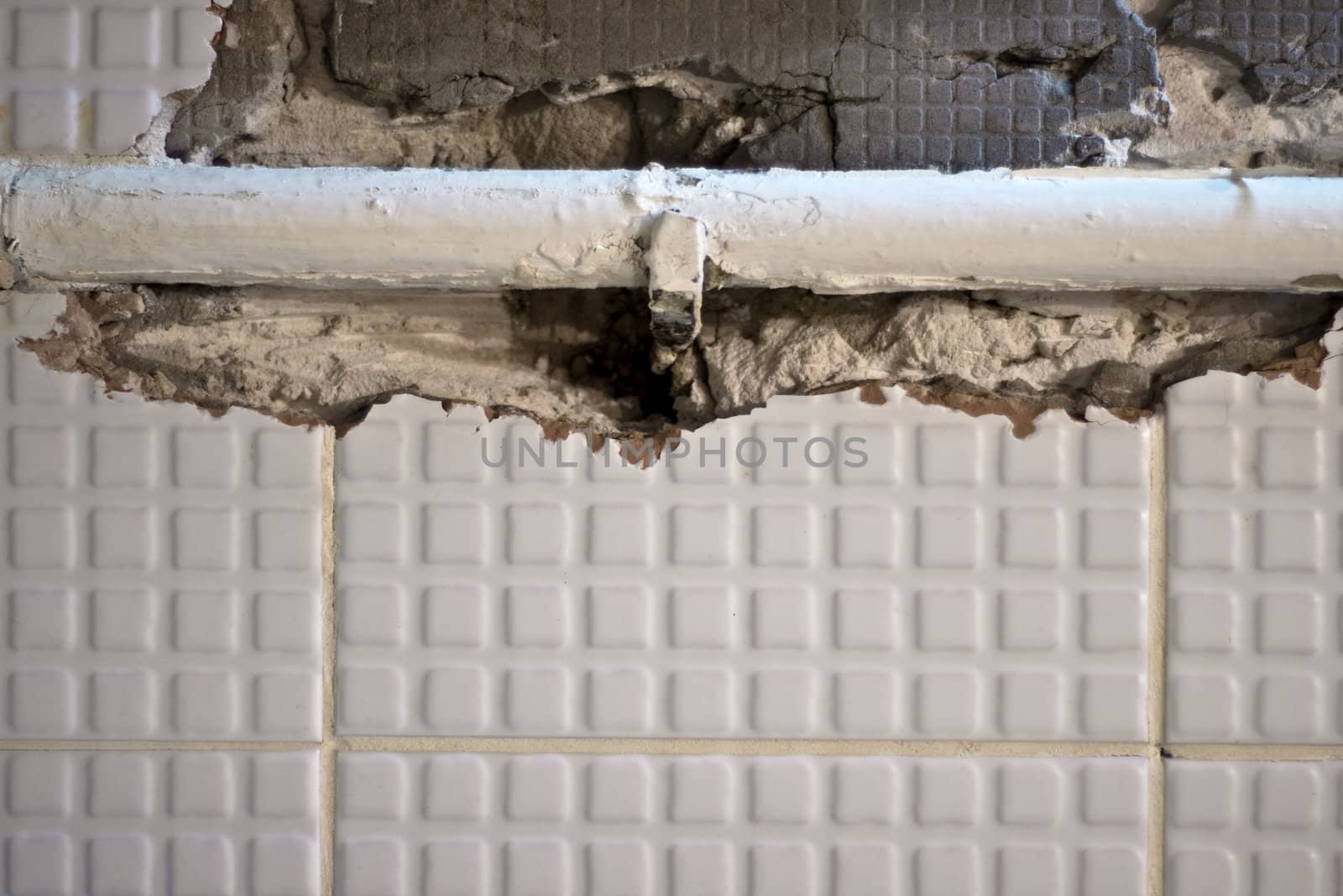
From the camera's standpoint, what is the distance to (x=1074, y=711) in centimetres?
126

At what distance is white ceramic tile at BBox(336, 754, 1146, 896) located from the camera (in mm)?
1265

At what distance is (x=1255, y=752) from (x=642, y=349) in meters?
0.93

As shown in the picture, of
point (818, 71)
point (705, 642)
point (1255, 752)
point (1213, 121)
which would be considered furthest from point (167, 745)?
point (1213, 121)

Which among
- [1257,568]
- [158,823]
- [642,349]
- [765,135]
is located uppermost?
[765,135]

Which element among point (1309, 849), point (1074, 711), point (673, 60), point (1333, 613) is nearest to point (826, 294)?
point (673, 60)

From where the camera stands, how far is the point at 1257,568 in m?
1.26

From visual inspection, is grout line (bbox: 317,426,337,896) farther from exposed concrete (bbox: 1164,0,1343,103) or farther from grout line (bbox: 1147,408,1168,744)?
exposed concrete (bbox: 1164,0,1343,103)

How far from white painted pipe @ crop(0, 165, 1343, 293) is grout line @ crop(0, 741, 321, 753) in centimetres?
59

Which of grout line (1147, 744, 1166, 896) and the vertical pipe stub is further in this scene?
grout line (1147, 744, 1166, 896)

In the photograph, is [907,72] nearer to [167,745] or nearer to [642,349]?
[642,349]

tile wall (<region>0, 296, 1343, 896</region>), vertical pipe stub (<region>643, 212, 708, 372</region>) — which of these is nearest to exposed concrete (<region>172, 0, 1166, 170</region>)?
vertical pipe stub (<region>643, 212, 708, 372</region>)

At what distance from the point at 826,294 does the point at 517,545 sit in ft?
1.63

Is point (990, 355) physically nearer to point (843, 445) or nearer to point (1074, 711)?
point (843, 445)

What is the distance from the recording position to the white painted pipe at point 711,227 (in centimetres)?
114
